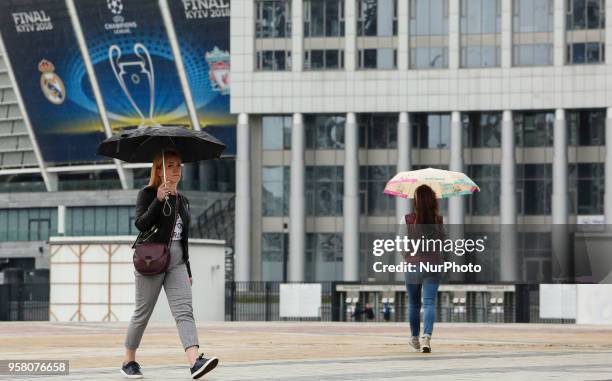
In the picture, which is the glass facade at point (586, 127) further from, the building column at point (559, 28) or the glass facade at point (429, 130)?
the glass facade at point (429, 130)

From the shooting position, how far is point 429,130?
9025cm

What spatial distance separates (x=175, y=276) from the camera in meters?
12.1

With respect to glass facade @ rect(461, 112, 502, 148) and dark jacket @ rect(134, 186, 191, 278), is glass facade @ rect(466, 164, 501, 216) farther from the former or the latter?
dark jacket @ rect(134, 186, 191, 278)

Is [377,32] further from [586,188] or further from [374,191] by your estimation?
[586,188]

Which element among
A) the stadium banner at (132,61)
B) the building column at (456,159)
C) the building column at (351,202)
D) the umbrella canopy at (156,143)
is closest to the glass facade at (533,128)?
the building column at (456,159)

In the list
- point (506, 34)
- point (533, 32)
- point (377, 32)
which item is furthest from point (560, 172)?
point (377, 32)

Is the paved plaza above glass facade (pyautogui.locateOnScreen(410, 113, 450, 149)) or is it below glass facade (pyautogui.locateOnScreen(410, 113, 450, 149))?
below

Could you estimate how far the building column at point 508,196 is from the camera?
85.1 metres

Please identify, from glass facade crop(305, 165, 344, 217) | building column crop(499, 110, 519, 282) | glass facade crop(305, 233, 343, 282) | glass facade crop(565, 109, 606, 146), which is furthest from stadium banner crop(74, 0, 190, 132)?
glass facade crop(565, 109, 606, 146)

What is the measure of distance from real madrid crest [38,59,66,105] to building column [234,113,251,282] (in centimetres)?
2154

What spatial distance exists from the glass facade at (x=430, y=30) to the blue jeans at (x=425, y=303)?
71.8 m

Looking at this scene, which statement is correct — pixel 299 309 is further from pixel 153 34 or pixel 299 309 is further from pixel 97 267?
pixel 153 34

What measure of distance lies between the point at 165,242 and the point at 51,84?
318ft

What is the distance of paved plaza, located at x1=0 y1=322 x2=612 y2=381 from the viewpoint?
1208cm
